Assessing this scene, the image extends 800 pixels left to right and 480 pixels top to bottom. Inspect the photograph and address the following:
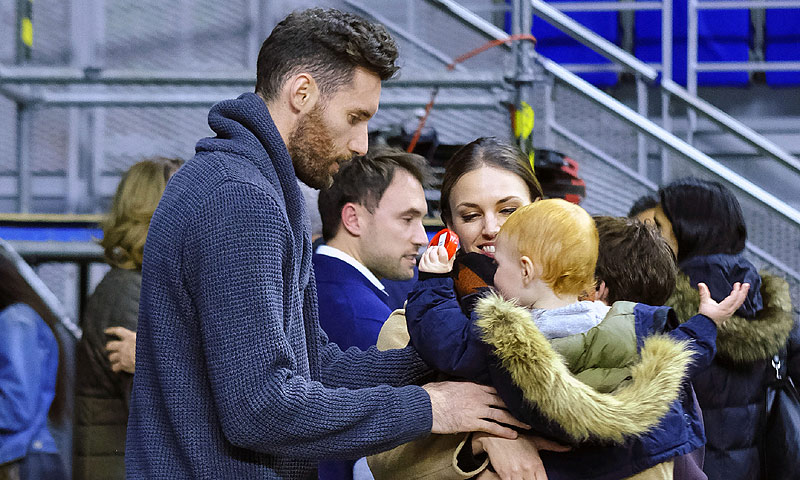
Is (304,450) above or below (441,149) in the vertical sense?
below

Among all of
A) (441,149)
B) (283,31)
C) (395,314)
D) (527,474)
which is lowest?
(527,474)

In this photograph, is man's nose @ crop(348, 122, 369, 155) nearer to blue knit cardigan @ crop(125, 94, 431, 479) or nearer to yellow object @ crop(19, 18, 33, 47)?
blue knit cardigan @ crop(125, 94, 431, 479)

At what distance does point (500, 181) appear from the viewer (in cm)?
229

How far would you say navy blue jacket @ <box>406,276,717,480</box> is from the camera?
5.60 feet

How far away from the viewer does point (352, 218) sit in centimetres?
306

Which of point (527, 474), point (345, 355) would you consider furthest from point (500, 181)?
point (527, 474)

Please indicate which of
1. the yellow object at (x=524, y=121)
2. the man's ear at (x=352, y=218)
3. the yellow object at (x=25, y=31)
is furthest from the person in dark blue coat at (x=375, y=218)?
the yellow object at (x=25, y=31)

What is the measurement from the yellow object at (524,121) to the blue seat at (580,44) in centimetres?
384

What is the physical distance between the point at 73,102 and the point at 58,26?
148 cm

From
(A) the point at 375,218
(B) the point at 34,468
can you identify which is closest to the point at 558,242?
(A) the point at 375,218

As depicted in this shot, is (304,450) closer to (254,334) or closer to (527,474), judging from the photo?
(254,334)

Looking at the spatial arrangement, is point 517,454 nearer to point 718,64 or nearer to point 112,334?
point 112,334

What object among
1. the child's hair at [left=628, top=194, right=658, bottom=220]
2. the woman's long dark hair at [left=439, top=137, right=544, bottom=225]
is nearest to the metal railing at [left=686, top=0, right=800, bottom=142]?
the child's hair at [left=628, top=194, right=658, bottom=220]

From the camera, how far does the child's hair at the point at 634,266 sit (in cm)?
228
